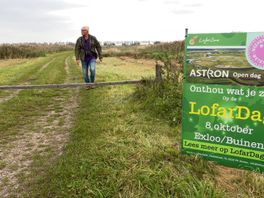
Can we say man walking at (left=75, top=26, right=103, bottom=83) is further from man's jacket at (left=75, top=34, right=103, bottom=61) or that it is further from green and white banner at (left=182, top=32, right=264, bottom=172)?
green and white banner at (left=182, top=32, right=264, bottom=172)

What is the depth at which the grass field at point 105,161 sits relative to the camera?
3.39 meters

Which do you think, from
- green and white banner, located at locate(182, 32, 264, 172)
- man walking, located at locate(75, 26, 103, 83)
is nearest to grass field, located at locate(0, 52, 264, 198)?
green and white banner, located at locate(182, 32, 264, 172)

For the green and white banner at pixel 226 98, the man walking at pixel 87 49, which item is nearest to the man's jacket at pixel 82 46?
the man walking at pixel 87 49

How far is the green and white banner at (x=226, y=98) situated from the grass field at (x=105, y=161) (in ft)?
0.87

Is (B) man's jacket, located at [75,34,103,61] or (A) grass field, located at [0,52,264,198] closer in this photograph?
(A) grass field, located at [0,52,264,198]

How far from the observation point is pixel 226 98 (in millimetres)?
3516

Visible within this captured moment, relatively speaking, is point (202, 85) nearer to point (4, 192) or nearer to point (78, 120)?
point (4, 192)

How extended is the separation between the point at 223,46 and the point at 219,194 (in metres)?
1.64

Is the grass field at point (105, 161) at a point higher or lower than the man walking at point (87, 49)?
lower

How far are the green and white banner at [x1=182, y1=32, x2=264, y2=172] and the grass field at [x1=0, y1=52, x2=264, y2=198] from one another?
0.26m

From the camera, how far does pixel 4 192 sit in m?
3.55

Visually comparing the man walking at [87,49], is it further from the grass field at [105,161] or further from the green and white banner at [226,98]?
the green and white banner at [226,98]

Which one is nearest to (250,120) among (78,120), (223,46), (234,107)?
(234,107)

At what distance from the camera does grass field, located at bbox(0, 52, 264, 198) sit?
3393mm
